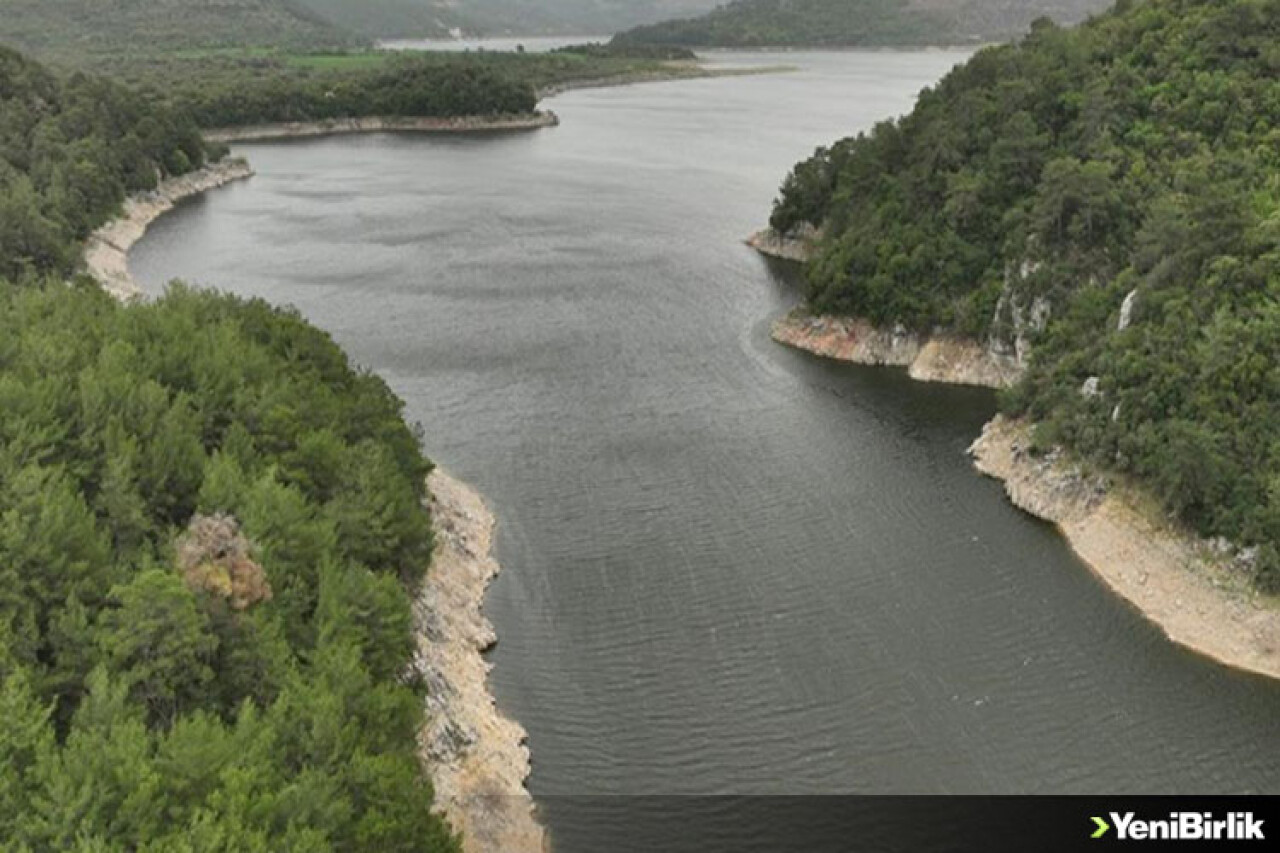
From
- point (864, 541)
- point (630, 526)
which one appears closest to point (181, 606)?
point (630, 526)

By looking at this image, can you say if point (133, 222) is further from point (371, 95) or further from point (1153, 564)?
point (1153, 564)

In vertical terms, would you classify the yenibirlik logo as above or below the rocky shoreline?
below

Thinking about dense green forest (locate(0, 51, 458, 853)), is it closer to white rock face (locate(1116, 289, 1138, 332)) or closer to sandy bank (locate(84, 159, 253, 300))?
sandy bank (locate(84, 159, 253, 300))

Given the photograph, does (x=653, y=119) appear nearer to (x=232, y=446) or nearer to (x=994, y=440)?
(x=994, y=440)

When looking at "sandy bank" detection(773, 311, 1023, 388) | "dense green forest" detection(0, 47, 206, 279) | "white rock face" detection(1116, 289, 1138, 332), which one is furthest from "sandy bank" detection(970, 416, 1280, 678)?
"dense green forest" detection(0, 47, 206, 279)

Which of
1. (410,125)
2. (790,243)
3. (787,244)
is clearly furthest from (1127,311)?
(410,125)
